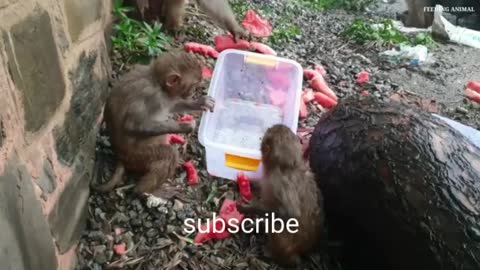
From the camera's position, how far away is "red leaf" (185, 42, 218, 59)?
13.6 ft

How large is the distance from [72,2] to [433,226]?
1.80 meters

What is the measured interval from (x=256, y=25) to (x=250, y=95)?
3.62 ft

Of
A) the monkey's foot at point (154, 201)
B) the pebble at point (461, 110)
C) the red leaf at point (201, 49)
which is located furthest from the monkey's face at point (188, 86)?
the pebble at point (461, 110)

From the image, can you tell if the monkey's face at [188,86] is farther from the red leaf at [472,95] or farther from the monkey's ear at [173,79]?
the red leaf at [472,95]

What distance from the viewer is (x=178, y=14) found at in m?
4.31

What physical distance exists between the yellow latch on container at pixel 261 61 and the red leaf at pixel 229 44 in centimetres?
57

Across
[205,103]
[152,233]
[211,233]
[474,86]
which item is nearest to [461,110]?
[474,86]

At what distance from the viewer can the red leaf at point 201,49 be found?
4148 mm

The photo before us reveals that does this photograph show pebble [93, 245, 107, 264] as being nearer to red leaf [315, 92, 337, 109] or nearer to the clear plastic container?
the clear plastic container

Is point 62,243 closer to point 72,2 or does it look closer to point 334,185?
point 72,2

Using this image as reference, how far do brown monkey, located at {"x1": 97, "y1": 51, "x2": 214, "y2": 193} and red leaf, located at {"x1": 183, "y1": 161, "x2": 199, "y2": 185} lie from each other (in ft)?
0.38

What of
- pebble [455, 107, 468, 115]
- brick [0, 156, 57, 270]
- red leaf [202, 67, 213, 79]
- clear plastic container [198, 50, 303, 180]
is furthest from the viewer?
pebble [455, 107, 468, 115]

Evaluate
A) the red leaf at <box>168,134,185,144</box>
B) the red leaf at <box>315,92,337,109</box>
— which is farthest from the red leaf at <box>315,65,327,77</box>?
the red leaf at <box>168,134,185,144</box>

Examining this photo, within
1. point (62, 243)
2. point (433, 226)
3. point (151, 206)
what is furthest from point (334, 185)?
point (62, 243)
